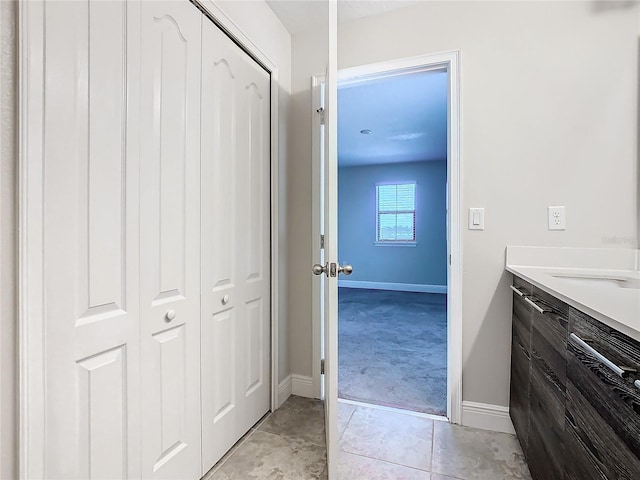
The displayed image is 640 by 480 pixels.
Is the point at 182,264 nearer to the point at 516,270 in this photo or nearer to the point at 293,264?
the point at 293,264

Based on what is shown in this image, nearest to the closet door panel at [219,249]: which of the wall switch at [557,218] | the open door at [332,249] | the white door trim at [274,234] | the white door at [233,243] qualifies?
the white door at [233,243]

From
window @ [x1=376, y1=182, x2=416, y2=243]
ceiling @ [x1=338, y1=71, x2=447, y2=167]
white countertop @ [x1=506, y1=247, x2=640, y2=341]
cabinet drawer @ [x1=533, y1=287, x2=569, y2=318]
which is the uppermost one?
ceiling @ [x1=338, y1=71, x2=447, y2=167]

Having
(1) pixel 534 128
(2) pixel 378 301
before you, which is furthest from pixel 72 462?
(2) pixel 378 301

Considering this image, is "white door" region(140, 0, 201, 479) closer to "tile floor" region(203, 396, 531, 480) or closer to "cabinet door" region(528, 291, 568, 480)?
"tile floor" region(203, 396, 531, 480)

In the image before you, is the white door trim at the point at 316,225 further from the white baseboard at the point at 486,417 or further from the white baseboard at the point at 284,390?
the white baseboard at the point at 486,417

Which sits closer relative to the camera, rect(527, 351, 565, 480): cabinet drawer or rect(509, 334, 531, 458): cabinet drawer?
rect(527, 351, 565, 480): cabinet drawer

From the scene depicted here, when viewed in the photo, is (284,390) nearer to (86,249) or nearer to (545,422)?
(545,422)

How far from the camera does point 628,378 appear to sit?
24.8 inches

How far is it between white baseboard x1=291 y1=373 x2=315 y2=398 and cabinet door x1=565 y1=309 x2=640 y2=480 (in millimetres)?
1506

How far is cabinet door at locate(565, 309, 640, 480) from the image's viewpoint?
63 centimetres

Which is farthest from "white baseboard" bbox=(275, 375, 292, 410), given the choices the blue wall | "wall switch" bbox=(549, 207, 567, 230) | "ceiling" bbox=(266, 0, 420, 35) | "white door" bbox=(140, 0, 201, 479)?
the blue wall

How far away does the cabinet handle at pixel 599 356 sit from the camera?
0.65 m

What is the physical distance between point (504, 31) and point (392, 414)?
7.45 ft

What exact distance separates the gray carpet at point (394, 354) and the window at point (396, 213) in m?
1.59
